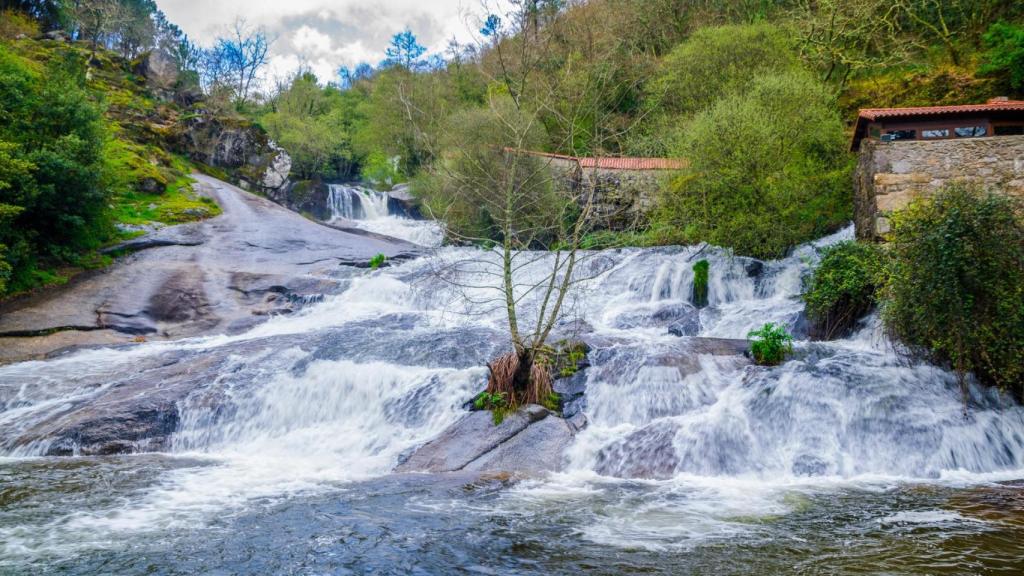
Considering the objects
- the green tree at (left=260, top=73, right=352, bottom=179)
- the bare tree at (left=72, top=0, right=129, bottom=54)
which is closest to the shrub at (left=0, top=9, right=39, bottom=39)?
the bare tree at (left=72, top=0, right=129, bottom=54)

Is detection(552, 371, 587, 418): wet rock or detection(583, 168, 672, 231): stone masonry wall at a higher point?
detection(583, 168, 672, 231): stone masonry wall

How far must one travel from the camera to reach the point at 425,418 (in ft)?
35.5

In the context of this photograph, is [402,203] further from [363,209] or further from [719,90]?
[719,90]

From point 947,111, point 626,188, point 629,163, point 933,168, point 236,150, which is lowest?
point 933,168

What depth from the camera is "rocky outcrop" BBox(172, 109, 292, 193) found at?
39.0 metres

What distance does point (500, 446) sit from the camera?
9.41 meters

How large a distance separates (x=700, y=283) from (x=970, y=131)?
746 centimetres

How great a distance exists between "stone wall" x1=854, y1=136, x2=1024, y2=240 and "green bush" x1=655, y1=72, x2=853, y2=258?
2510 millimetres

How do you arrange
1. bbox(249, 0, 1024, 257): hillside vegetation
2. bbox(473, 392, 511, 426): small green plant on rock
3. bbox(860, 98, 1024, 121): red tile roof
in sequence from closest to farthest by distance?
bbox(473, 392, 511, 426): small green plant on rock
bbox(249, 0, 1024, 257): hillside vegetation
bbox(860, 98, 1024, 121): red tile roof

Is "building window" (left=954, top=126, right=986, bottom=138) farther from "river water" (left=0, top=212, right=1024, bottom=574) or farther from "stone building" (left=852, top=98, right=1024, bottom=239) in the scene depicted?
"river water" (left=0, top=212, right=1024, bottom=574)

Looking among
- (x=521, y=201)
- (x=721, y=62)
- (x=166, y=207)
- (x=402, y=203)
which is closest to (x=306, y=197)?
(x=402, y=203)

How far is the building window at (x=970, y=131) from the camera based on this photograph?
14445 mm

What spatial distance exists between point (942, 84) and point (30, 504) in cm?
3065

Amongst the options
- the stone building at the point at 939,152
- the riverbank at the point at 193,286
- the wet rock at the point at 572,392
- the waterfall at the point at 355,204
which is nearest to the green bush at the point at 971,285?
the stone building at the point at 939,152
